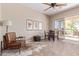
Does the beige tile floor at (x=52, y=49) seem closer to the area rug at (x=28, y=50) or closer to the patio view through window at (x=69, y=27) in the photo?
the area rug at (x=28, y=50)

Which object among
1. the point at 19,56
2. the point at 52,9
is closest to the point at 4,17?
the point at 19,56

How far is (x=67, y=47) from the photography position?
3.79m

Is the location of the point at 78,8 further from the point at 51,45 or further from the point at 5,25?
the point at 5,25

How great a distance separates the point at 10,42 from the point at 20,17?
2.82 feet

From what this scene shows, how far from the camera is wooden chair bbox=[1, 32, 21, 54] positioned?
3761 mm

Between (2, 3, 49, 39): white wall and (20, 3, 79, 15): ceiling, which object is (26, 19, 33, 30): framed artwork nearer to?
(2, 3, 49, 39): white wall

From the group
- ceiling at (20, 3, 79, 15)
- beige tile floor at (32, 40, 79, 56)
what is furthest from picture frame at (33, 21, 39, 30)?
beige tile floor at (32, 40, 79, 56)

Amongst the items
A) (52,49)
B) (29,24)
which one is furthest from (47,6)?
(52,49)

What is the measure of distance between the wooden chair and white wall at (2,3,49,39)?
177 mm

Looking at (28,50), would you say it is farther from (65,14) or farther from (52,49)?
(65,14)

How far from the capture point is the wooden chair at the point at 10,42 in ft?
12.3

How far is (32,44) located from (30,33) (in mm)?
367

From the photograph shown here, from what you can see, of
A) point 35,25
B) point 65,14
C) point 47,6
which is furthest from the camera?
point 35,25

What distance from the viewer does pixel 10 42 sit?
3.96 m
